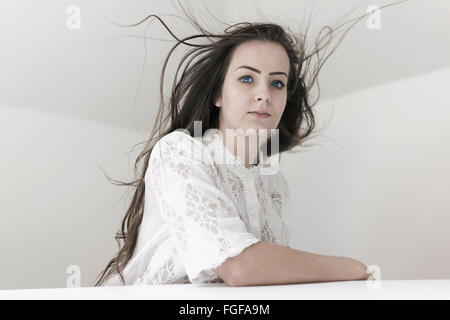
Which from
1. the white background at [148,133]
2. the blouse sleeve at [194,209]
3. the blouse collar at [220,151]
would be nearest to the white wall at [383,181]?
the white background at [148,133]

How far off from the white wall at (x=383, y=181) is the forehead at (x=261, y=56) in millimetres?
659

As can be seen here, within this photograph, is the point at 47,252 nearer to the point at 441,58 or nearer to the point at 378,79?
the point at 378,79

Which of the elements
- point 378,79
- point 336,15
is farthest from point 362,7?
point 378,79

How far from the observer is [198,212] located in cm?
114

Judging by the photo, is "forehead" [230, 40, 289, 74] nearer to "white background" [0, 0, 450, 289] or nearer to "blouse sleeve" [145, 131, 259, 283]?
"blouse sleeve" [145, 131, 259, 283]

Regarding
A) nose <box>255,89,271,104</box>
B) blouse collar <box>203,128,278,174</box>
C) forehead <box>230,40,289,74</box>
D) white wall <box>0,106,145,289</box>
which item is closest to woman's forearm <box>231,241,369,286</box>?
blouse collar <box>203,128,278,174</box>

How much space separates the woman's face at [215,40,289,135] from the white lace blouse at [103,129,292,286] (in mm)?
81

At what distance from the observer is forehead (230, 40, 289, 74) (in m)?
1.46

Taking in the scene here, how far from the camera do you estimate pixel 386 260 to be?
1.97 meters

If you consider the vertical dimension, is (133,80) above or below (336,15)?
below

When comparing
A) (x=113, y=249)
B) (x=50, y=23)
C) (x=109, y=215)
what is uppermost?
(x=50, y=23)

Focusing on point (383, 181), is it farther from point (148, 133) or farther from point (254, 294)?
point (254, 294)

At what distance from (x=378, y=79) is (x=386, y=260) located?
0.69 m

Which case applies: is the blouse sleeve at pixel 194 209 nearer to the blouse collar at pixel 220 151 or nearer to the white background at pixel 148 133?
the blouse collar at pixel 220 151
